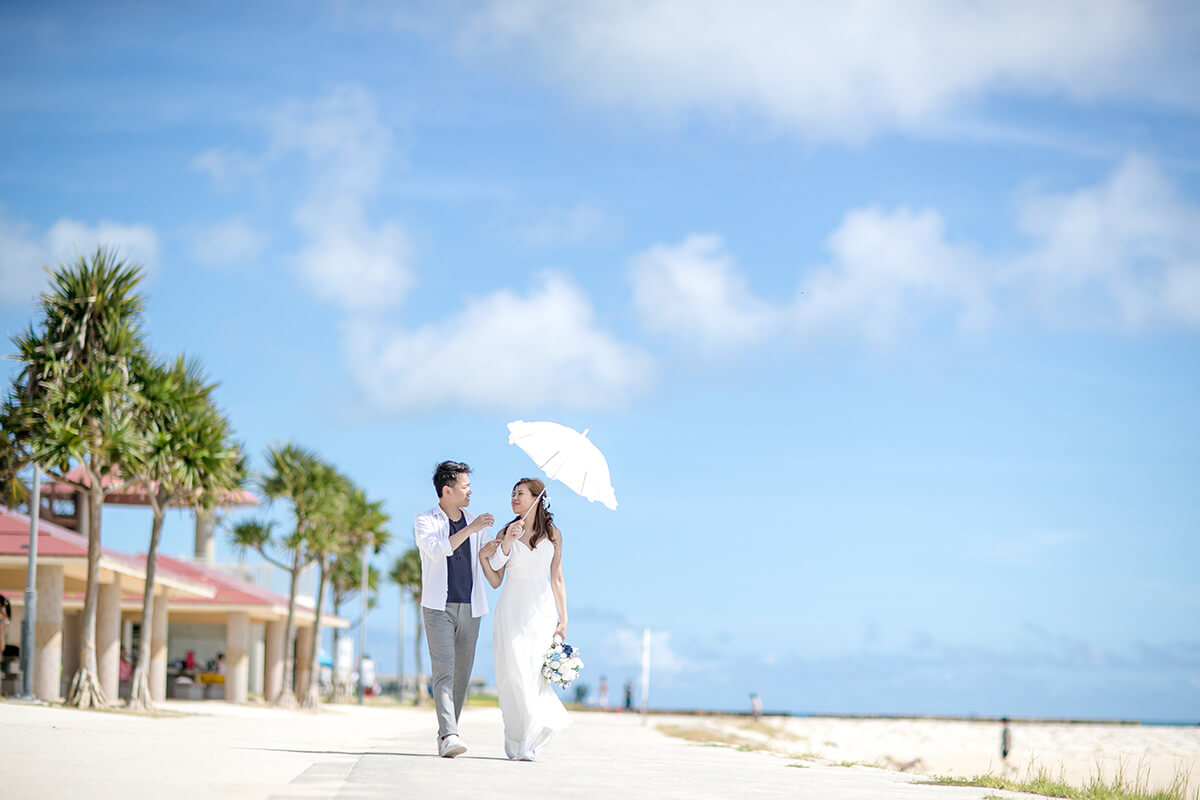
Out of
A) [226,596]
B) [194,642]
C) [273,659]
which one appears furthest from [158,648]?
[194,642]

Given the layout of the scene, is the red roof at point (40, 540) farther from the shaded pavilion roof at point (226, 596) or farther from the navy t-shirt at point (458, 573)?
the navy t-shirt at point (458, 573)

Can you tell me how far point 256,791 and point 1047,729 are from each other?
68.7 m

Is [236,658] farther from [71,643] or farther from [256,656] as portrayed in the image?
[256,656]

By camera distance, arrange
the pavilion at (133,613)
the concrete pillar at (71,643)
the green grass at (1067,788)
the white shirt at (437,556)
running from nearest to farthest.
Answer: the green grass at (1067,788)
the white shirt at (437,556)
the pavilion at (133,613)
the concrete pillar at (71,643)

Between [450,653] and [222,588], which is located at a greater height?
[450,653]

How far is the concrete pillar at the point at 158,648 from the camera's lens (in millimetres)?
38156

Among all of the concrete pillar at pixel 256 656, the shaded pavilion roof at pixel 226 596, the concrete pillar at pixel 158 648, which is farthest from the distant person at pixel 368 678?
the concrete pillar at pixel 158 648

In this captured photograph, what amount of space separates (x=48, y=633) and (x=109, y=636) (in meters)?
3.85

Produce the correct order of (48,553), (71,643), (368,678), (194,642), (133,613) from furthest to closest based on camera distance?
1. (368,678)
2. (194,642)
3. (133,613)
4. (71,643)
5. (48,553)

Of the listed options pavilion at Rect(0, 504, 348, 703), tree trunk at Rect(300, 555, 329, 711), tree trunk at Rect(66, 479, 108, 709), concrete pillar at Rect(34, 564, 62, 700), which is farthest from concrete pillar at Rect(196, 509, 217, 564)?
tree trunk at Rect(66, 479, 108, 709)

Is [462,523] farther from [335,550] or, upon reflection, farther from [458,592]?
[335,550]

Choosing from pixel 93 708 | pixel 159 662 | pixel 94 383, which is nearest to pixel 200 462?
pixel 94 383

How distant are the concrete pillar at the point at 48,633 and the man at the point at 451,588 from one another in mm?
19857

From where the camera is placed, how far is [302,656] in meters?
59.1
